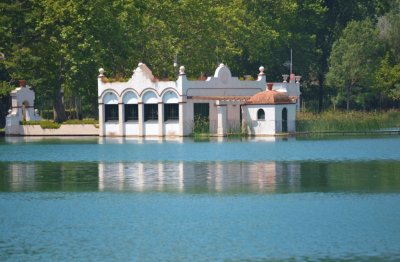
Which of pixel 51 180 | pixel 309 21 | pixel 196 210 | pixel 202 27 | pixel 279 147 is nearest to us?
pixel 196 210

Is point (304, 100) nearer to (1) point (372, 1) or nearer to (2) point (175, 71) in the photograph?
(1) point (372, 1)

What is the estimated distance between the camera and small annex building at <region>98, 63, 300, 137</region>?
10081 cm

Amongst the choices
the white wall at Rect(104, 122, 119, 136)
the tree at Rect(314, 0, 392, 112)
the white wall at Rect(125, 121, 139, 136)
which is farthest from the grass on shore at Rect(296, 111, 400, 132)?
the tree at Rect(314, 0, 392, 112)

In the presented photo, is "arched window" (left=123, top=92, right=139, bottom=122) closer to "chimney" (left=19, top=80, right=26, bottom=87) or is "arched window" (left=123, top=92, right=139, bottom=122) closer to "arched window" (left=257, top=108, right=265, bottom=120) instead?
"arched window" (left=257, top=108, right=265, bottom=120)

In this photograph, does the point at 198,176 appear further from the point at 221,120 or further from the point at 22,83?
the point at 22,83

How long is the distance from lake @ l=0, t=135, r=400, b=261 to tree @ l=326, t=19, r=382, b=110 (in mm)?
51455

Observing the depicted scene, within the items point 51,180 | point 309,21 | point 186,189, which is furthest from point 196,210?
point 309,21

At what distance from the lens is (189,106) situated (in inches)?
4006

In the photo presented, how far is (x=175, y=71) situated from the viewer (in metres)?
116

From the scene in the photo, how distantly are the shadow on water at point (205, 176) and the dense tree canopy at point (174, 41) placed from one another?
42.9 metres

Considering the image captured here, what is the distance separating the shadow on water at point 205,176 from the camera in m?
49.7

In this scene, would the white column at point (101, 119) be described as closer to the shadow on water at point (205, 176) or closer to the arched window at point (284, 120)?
the arched window at point (284, 120)

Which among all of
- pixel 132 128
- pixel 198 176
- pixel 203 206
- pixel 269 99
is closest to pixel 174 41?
pixel 132 128

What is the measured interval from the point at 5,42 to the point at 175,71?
1777 cm
